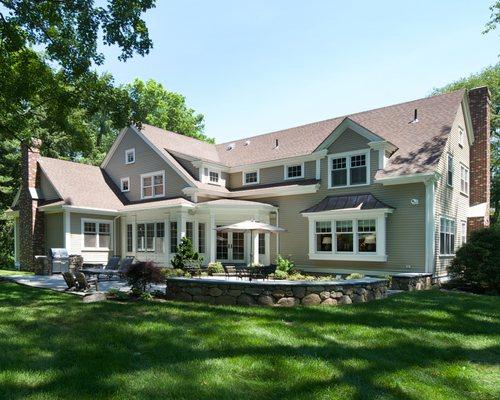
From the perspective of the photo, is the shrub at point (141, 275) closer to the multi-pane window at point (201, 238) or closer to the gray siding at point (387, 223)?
the gray siding at point (387, 223)

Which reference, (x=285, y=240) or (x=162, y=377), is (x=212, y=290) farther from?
(x=285, y=240)

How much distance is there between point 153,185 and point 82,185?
3963 millimetres

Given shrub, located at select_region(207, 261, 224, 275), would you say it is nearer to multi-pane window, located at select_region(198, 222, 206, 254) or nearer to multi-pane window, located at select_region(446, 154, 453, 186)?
multi-pane window, located at select_region(198, 222, 206, 254)

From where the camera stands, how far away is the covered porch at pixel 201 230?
19.9 m

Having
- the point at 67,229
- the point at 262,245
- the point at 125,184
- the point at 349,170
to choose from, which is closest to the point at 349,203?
the point at 349,170

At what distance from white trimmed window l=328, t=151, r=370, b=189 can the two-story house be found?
0.05 metres

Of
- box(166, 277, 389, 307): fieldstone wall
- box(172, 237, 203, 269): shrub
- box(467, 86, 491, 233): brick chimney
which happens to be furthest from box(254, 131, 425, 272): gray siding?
box(467, 86, 491, 233): brick chimney

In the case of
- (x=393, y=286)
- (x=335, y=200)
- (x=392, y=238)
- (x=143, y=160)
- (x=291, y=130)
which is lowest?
(x=393, y=286)

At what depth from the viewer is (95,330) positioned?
7145 millimetres

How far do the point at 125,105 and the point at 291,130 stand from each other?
1140 cm

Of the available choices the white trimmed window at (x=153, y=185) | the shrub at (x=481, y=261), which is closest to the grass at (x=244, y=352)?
the shrub at (x=481, y=261)

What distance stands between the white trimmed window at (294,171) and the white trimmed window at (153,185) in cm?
698

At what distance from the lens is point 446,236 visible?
1777 centimetres

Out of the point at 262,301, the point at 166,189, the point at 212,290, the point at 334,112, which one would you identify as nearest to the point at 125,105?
the point at 166,189
